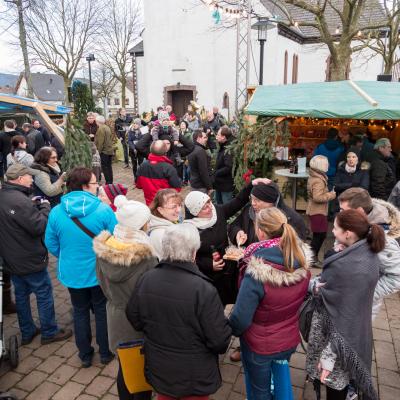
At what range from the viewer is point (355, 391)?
276 centimetres

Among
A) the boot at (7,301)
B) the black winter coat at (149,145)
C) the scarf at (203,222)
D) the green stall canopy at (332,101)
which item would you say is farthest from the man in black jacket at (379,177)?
the boot at (7,301)

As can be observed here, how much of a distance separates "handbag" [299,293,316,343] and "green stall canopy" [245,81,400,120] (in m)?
3.82

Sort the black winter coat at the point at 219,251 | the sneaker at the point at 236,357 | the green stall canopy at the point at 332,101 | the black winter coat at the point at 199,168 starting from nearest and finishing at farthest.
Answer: the black winter coat at the point at 219,251 → the sneaker at the point at 236,357 → the green stall canopy at the point at 332,101 → the black winter coat at the point at 199,168

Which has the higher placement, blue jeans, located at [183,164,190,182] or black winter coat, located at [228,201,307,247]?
black winter coat, located at [228,201,307,247]

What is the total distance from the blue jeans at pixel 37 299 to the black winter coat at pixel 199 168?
134 inches

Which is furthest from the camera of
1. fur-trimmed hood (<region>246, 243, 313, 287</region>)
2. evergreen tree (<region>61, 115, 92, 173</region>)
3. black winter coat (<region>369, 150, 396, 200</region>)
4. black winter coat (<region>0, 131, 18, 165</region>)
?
black winter coat (<region>0, 131, 18, 165</region>)

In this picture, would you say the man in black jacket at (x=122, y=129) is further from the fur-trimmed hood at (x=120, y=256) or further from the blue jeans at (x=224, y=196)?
the fur-trimmed hood at (x=120, y=256)

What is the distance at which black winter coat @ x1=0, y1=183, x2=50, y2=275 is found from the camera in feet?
12.3

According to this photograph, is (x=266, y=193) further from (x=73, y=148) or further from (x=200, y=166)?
(x=73, y=148)

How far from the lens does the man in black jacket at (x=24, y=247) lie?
3.75m

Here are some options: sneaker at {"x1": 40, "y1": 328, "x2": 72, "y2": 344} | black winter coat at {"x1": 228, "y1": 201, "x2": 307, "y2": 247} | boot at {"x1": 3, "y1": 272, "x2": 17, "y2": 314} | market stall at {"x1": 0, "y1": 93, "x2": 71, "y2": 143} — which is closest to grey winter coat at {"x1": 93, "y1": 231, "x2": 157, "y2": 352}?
black winter coat at {"x1": 228, "y1": 201, "x2": 307, "y2": 247}

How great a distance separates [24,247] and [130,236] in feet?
5.61

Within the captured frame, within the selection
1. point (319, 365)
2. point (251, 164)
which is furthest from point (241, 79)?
point (319, 365)

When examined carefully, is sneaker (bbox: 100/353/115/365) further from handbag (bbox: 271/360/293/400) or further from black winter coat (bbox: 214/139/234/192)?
black winter coat (bbox: 214/139/234/192)
